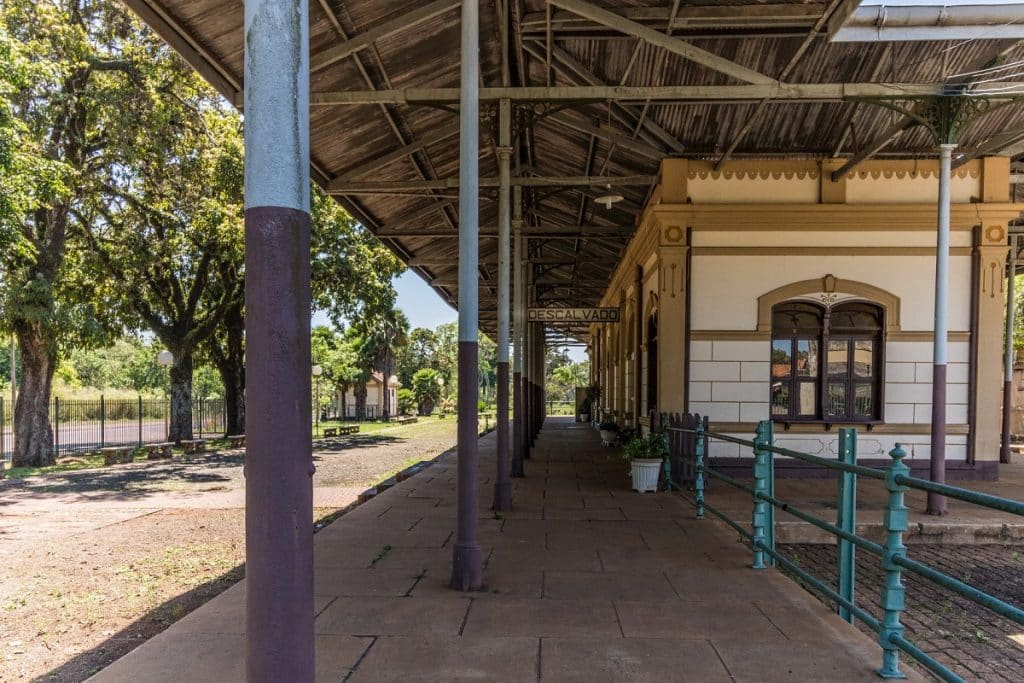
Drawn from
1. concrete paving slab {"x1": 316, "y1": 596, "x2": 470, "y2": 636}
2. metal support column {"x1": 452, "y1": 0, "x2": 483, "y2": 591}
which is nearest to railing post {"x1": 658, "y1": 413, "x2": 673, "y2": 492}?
metal support column {"x1": 452, "y1": 0, "x2": 483, "y2": 591}

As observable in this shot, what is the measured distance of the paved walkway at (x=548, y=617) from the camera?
12.5 feet

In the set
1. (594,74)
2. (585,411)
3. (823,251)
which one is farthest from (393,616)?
(585,411)

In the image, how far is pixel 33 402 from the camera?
17.9 metres

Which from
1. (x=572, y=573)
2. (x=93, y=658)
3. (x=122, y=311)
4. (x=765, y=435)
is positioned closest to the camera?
(x=93, y=658)

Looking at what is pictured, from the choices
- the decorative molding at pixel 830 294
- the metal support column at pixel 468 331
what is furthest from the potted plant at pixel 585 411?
the metal support column at pixel 468 331

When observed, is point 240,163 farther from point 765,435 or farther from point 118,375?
point 118,375

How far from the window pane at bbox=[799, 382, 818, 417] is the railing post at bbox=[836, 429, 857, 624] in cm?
687

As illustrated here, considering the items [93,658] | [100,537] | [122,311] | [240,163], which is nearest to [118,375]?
[122,311]

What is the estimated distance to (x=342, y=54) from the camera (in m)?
7.27

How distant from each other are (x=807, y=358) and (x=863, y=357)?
2.86 feet

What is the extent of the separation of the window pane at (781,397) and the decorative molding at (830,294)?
900mm

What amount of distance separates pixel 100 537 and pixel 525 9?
7973 millimetres

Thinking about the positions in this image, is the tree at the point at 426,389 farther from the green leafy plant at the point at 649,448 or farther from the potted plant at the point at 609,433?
the green leafy plant at the point at 649,448

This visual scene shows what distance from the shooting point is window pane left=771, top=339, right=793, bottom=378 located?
11.3 m
